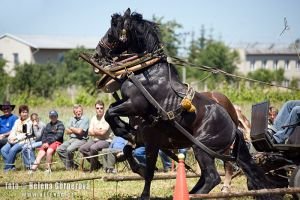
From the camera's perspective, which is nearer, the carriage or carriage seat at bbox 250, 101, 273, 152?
the carriage

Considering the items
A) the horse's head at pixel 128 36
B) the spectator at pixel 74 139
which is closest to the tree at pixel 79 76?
the spectator at pixel 74 139

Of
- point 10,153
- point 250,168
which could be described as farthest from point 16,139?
point 250,168

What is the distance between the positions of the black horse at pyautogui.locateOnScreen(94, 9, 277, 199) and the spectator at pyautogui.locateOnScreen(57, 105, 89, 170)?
484 cm

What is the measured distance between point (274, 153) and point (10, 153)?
6693 millimetres

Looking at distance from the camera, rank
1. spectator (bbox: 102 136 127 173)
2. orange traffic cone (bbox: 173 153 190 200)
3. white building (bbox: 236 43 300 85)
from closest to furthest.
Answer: orange traffic cone (bbox: 173 153 190 200)
spectator (bbox: 102 136 127 173)
white building (bbox: 236 43 300 85)

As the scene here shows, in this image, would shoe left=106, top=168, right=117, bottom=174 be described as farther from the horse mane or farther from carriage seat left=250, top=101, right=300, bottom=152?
the horse mane

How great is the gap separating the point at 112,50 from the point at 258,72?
54064mm

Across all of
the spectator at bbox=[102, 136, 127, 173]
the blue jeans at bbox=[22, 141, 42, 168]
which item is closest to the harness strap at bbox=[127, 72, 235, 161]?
the spectator at bbox=[102, 136, 127, 173]

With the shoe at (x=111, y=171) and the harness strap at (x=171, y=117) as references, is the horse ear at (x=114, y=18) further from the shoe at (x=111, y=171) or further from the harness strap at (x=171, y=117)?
the shoe at (x=111, y=171)

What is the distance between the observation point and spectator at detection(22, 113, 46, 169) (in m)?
12.5

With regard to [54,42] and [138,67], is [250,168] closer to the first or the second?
[138,67]

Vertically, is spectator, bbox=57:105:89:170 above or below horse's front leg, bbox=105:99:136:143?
below

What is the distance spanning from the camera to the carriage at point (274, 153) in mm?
7516

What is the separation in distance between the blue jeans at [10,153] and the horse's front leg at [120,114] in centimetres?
541
